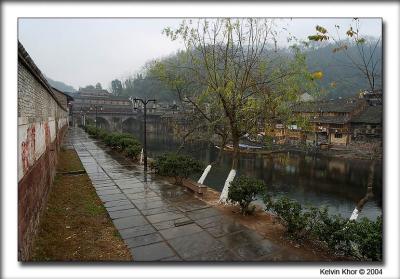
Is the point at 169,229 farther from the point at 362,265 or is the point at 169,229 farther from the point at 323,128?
the point at 323,128

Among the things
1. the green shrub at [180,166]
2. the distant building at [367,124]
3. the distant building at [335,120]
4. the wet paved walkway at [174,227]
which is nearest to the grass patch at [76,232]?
the wet paved walkway at [174,227]

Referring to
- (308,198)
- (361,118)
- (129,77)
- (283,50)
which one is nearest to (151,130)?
(129,77)

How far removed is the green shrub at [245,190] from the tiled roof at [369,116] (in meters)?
37.8

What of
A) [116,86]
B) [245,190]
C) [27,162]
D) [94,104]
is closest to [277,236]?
[245,190]

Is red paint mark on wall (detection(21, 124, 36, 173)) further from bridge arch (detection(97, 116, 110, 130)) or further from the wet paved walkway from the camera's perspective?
bridge arch (detection(97, 116, 110, 130))

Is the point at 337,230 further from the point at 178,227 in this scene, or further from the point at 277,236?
the point at 178,227

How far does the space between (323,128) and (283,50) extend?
35.9m

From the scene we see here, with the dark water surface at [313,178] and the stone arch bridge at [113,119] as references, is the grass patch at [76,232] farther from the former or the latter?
the stone arch bridge at [113,119]

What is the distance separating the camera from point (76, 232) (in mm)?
7387

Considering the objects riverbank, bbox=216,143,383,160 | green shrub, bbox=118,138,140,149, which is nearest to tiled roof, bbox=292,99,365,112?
riverbank, bbox=216,143,383,160

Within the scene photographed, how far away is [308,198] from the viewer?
67.4ft

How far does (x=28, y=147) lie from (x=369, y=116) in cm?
4421

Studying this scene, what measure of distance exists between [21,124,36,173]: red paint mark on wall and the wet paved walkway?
2808 mm

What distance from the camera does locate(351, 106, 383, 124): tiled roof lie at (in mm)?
39784
